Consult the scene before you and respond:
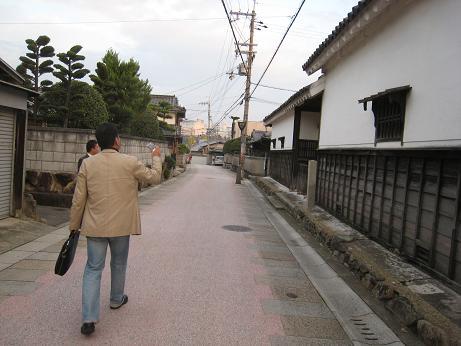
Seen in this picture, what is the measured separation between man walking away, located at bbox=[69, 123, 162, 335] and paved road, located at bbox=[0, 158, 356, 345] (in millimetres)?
492

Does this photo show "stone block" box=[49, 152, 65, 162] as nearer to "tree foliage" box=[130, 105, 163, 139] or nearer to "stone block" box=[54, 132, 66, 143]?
"stone block" box=[54, 132, 66, 143]

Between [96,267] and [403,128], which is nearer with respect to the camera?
[96,267]

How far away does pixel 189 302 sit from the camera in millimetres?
5312

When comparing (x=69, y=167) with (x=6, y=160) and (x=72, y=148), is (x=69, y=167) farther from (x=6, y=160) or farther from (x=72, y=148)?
(x=6, y=160)

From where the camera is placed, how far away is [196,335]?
4.37 metres

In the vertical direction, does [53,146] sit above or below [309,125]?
below

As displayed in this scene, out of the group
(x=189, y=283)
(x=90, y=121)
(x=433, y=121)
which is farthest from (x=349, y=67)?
(x=90, y=121)

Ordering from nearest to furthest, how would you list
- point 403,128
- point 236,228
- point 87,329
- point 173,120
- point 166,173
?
point 87,329, point 403,128, point 236,228, point 166,173, point 173,120

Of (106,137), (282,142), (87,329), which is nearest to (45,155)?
(106,137)

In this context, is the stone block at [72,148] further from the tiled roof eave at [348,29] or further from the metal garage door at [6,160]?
the tiled roof eave at [348,29]

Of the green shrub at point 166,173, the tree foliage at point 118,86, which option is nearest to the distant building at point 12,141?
the tree foliage at point 118,86

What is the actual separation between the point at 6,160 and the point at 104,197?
240 inches

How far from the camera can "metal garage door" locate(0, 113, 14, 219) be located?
9062mm

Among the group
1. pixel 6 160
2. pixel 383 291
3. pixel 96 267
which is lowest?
pixel 383 291
